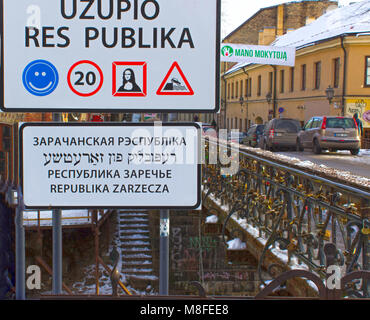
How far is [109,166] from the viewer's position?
2.29m

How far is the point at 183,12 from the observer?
2209 mm

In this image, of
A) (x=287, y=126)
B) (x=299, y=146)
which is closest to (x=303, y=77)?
(x=287, y=126)

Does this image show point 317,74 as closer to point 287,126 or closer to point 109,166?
point 287,126

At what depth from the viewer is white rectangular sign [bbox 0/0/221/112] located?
221cm

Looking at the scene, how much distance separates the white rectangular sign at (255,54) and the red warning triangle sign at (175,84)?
20.5 feet

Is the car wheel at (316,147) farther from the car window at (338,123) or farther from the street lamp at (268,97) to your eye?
the street lamp at (268,97)

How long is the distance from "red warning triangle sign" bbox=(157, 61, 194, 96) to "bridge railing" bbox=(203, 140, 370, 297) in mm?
1193

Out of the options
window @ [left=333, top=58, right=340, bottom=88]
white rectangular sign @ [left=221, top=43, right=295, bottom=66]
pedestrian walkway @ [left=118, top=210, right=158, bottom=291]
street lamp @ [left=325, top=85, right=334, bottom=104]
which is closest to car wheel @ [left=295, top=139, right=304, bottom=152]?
street lamp @ [left=325, top=85, right=334, bottom=104]

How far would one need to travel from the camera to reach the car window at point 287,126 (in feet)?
83.6

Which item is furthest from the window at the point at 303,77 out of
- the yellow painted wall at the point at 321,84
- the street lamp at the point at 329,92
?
the street lamp at the point at 329,92

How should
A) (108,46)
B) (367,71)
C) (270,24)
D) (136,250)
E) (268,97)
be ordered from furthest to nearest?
(270,24), (268,97), (367,71), (136,250), (108,46)

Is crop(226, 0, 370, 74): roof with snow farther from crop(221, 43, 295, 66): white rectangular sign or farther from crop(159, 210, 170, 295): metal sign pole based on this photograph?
crop(159, 210, 170, 295): metal sign pole

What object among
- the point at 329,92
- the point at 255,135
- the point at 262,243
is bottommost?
the point at 262,243

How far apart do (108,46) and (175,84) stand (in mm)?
347
